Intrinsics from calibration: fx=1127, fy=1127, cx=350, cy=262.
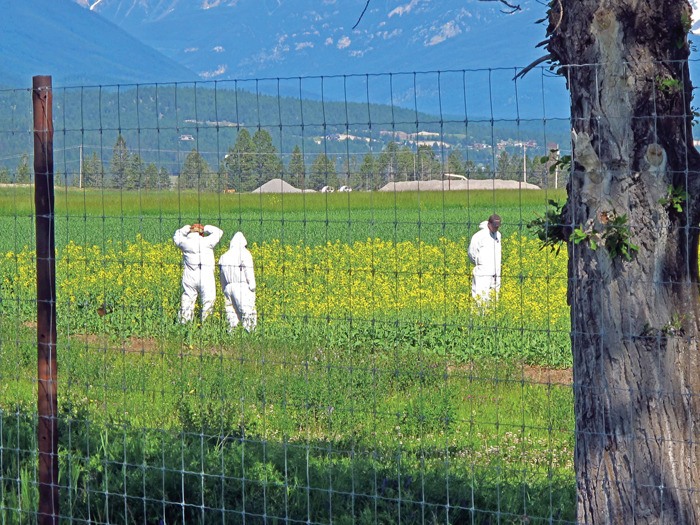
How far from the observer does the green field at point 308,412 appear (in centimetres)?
543

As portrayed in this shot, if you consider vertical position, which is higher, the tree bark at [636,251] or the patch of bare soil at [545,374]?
the tree bark at [636,251]

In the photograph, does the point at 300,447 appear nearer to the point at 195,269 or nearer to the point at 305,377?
the point at 305,377

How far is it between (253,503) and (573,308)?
88.2 inches

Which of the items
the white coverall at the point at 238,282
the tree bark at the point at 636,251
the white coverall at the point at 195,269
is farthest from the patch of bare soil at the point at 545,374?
the tree bark at the point at 636,251

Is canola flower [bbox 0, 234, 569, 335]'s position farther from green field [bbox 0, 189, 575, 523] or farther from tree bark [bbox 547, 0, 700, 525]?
tree bark [bbox 547, 0, 700, 525]

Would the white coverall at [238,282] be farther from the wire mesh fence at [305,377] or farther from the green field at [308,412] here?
the green field at [308,412]

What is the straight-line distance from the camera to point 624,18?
375 centimetres

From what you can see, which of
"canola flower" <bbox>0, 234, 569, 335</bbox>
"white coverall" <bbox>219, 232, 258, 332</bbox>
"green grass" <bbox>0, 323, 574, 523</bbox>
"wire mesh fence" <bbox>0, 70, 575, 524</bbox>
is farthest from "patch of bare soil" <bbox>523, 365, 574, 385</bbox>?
"white coverall" <bbox>219, 232, 258, 332</bbox>

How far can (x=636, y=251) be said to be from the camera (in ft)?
12.4

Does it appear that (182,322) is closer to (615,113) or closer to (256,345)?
(256,345)

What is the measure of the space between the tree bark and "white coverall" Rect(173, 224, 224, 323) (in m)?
9.58

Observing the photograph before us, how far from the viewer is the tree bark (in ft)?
12.3

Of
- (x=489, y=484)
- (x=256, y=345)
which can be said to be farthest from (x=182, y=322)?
(x=489, y=484)

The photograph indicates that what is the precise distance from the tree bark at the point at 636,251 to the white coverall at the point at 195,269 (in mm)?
9577
